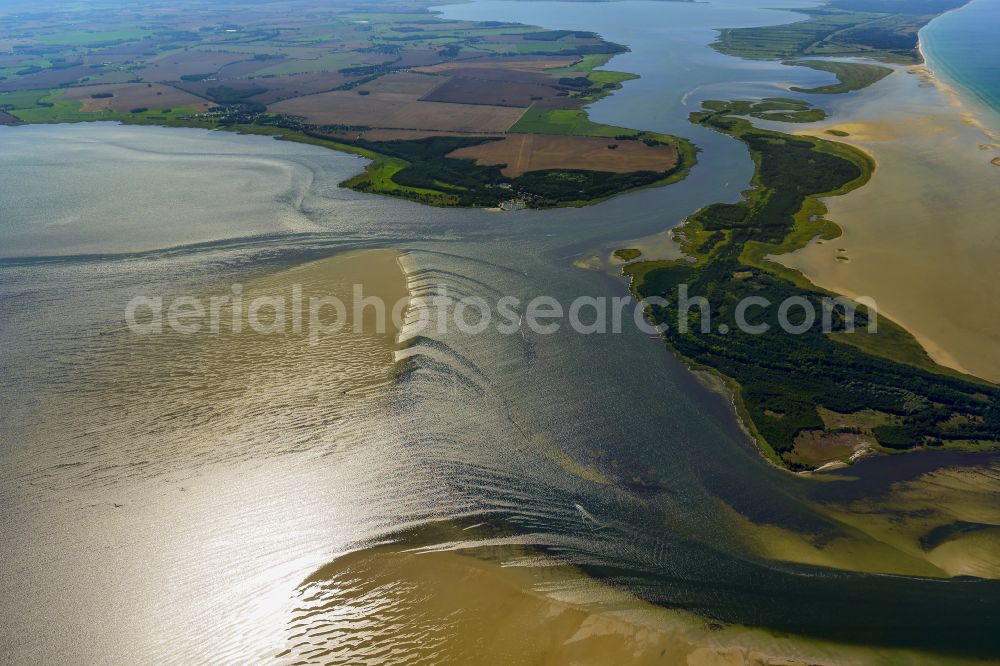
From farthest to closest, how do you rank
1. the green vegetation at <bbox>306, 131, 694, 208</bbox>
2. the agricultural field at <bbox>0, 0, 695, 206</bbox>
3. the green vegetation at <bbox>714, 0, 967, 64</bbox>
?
the green vegetation at <bbox>714, 0, 967, 64</bbox>
the agricultural field at <bbox>0, 0, 695, 206</bbox>
the green vegetation at <bbox>306, 131, 694, 208</bbox>

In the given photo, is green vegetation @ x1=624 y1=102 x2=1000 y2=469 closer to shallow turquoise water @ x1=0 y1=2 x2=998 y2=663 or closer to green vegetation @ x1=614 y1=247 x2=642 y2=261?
green vegetation @ x1=614 y1=247 x2=642 y2=261

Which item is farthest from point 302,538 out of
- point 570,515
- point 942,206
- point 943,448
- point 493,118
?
point 493,118

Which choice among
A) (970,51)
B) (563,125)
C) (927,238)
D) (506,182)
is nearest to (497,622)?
(927,238)

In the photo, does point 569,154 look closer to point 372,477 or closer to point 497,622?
point 372,477

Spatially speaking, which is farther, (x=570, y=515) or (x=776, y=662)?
(x=570, y=515)

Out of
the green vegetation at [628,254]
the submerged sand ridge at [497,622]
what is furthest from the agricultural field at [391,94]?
the submerged sand ridge at [497,622]

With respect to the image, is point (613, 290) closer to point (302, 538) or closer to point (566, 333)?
point (566, 333)

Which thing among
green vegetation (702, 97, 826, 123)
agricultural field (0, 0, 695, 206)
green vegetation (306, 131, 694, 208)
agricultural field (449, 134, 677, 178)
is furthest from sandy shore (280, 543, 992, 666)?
green vegetation (702, 97, 826, 123)
